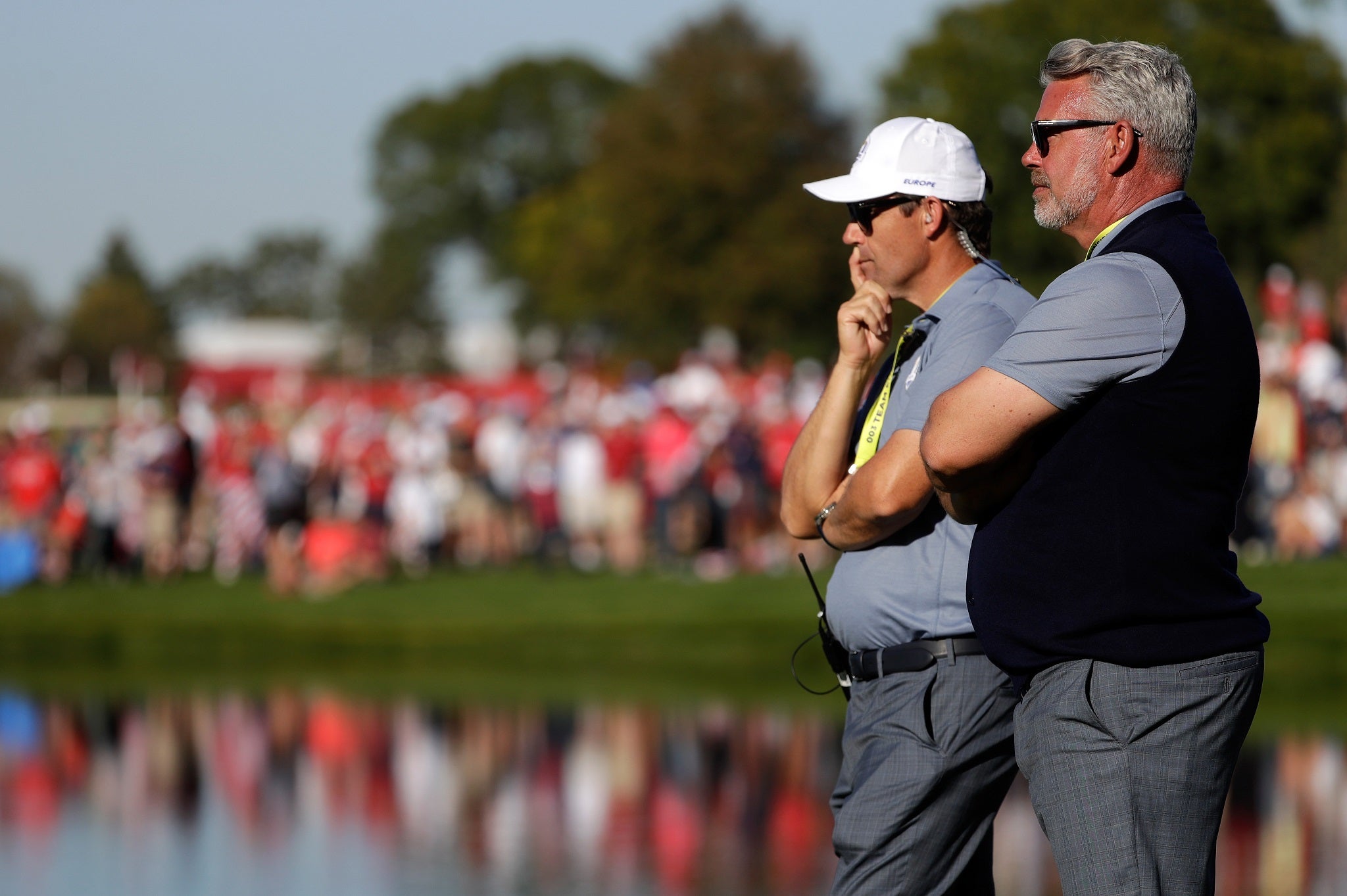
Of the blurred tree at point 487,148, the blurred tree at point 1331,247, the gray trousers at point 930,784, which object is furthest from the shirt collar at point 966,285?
the blurred tree at point 487,148

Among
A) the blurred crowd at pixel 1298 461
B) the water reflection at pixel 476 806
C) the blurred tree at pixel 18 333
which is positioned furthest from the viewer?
the blurred tree at pixel 18 333

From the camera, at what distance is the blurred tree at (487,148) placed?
93062mm

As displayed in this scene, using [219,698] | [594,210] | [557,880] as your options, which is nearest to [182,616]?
[219,698]

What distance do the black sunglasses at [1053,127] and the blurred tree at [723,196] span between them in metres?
52.9

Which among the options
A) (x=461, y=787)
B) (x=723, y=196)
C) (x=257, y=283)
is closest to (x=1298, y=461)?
(x=461, y=787)

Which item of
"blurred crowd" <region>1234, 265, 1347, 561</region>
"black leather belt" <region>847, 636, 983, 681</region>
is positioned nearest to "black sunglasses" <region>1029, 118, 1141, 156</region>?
"black leather belt" <region>847, 636, 983, 681</region>

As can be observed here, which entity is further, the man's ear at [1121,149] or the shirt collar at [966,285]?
the shirt collar at [966,285]

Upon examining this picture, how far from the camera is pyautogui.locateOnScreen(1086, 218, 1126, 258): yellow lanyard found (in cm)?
327

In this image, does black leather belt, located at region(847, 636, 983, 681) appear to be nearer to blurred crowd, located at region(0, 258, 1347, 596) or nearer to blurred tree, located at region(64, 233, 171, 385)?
blurred crowd, located at region(0, 258, 1347, 596)

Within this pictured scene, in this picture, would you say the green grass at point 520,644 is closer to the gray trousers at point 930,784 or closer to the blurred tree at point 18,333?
the gray trousers at point 930,784

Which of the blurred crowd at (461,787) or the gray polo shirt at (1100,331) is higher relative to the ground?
the gray polo shirt at (1100,331)

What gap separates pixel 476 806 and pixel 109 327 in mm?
94688

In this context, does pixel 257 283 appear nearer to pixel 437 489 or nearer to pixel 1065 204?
pixel 437 489

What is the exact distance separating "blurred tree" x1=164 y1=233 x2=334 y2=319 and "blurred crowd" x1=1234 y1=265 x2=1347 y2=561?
130 metres
